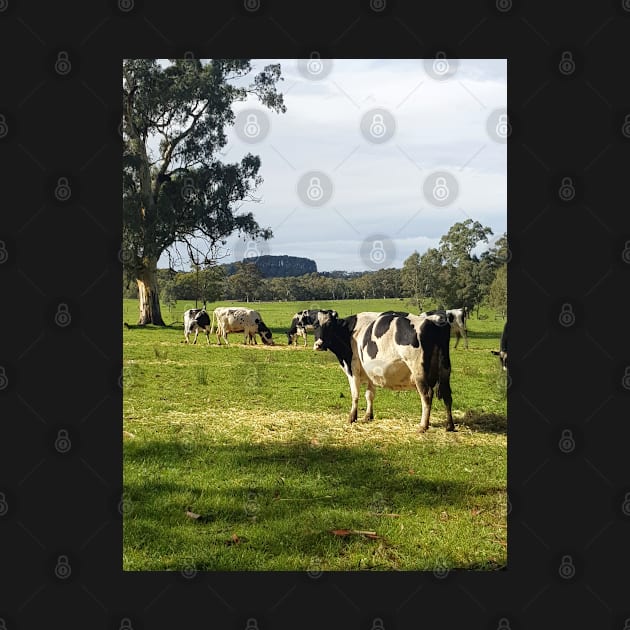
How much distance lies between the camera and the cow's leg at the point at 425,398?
24.0 feet

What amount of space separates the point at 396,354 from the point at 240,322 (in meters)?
9.27

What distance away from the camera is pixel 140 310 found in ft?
52.1

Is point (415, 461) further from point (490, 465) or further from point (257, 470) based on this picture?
point (257, 470)

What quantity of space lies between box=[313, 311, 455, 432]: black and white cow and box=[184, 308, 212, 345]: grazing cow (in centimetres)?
815

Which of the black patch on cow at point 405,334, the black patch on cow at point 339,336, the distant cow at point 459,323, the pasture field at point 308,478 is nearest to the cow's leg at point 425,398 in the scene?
the pasture field at point 308,478

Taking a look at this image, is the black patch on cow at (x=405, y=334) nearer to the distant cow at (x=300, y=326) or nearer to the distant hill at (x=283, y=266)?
the distant hill at (x=283, y=266)

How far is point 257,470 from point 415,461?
5.10 feet

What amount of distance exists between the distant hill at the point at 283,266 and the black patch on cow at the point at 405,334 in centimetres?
181

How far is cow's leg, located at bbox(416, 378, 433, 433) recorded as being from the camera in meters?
7.31

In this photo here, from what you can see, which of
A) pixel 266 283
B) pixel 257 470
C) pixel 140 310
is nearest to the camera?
pixel 257 470

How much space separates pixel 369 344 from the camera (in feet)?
25.5

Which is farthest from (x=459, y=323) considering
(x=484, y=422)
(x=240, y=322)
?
(x=484, y=422)

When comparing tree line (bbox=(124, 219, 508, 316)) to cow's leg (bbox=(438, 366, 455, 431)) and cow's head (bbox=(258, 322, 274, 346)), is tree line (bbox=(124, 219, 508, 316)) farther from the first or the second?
cow's head (bbox=(258, 322, 274, 346))

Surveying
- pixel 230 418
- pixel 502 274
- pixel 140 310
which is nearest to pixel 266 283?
pixel 230 418
